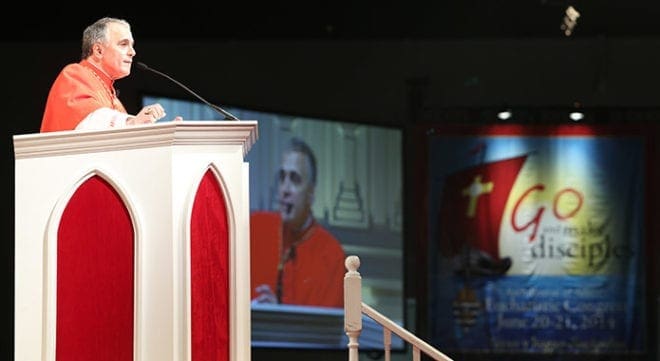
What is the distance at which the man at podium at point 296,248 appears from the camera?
9.16 meters

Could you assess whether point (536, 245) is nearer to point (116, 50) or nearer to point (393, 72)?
point (393, 72)

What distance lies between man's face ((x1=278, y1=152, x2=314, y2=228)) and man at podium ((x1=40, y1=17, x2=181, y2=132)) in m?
5.29

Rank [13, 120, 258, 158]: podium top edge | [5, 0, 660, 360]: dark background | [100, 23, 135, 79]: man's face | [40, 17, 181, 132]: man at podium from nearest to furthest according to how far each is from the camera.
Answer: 1. [13, 120, 258, 158]: podium top edge
2. [40, 17, 181, 132]: man at podium
3. [100, 23, 135, 79]: man's face
4. [5, 0, 660, 360]: dark background

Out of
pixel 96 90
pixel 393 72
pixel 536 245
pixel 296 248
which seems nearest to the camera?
pixel 96 90

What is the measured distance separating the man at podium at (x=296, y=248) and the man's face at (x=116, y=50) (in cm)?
524

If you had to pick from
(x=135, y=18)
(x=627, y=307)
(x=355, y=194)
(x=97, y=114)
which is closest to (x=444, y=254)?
(x=355, y=194)

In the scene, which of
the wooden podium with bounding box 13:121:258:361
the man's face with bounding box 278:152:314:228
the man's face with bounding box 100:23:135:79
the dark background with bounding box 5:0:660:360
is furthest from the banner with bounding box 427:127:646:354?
the wooden podium with bounding box 13:121:258:361

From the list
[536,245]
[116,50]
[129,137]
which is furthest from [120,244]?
[536,245]

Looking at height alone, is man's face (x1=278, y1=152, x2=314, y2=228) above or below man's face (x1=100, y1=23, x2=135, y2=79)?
above

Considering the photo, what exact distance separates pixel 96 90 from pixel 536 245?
6.12 m

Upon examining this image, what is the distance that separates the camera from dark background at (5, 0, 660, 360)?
9.40 metres

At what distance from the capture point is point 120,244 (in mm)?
3416

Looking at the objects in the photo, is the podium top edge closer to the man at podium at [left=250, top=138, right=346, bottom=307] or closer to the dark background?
the man at podium at [left=250, top=138, right=346, bottom=307]

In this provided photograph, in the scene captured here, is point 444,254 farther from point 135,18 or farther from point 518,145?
point 135,18
